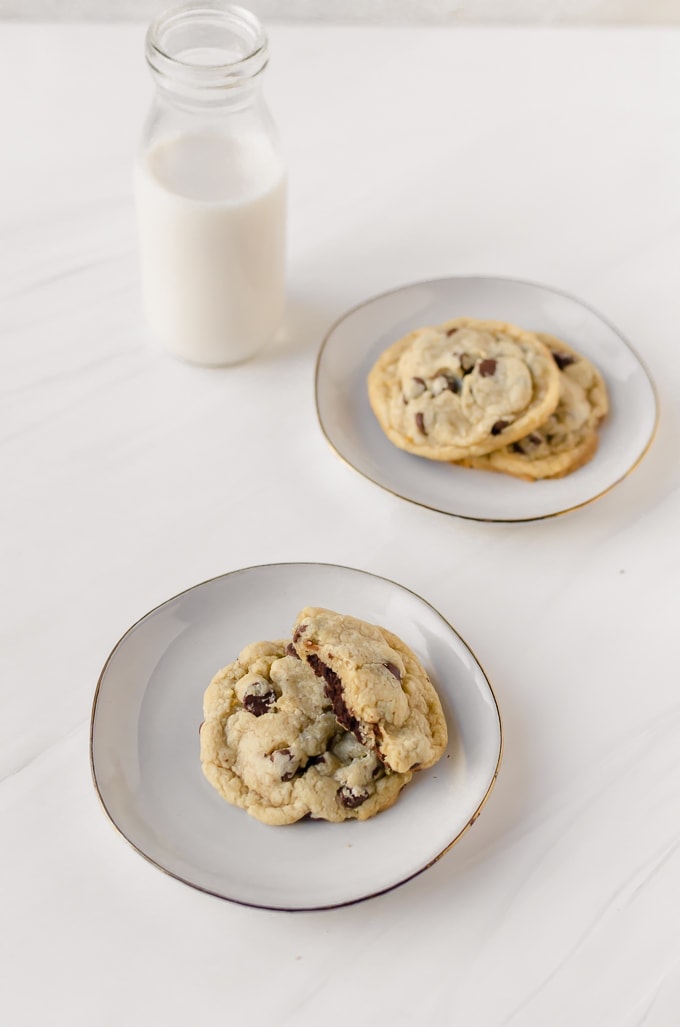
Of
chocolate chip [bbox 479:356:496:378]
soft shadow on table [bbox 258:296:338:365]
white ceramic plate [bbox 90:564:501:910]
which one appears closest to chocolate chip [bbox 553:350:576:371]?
chocolate chip [bbox 479:356:496:378]

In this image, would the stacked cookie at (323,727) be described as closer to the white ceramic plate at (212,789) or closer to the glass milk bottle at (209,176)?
the white ceramic plate at (212,789)

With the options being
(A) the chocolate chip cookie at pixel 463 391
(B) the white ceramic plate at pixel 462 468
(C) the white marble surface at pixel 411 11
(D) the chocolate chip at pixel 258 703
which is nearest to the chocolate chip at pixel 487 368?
(A) the chocolate chip cookie at pixel 463 391

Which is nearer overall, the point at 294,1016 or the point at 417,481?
the point at 294,1016

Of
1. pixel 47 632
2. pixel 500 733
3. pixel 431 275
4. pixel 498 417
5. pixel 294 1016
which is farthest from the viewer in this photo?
pixel 431 275

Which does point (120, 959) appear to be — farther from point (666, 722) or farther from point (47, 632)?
point (666, 722)

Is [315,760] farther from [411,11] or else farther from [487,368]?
[411,11]

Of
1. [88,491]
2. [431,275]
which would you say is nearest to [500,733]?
[88,491]

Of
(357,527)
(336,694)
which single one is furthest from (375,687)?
(357,527)
